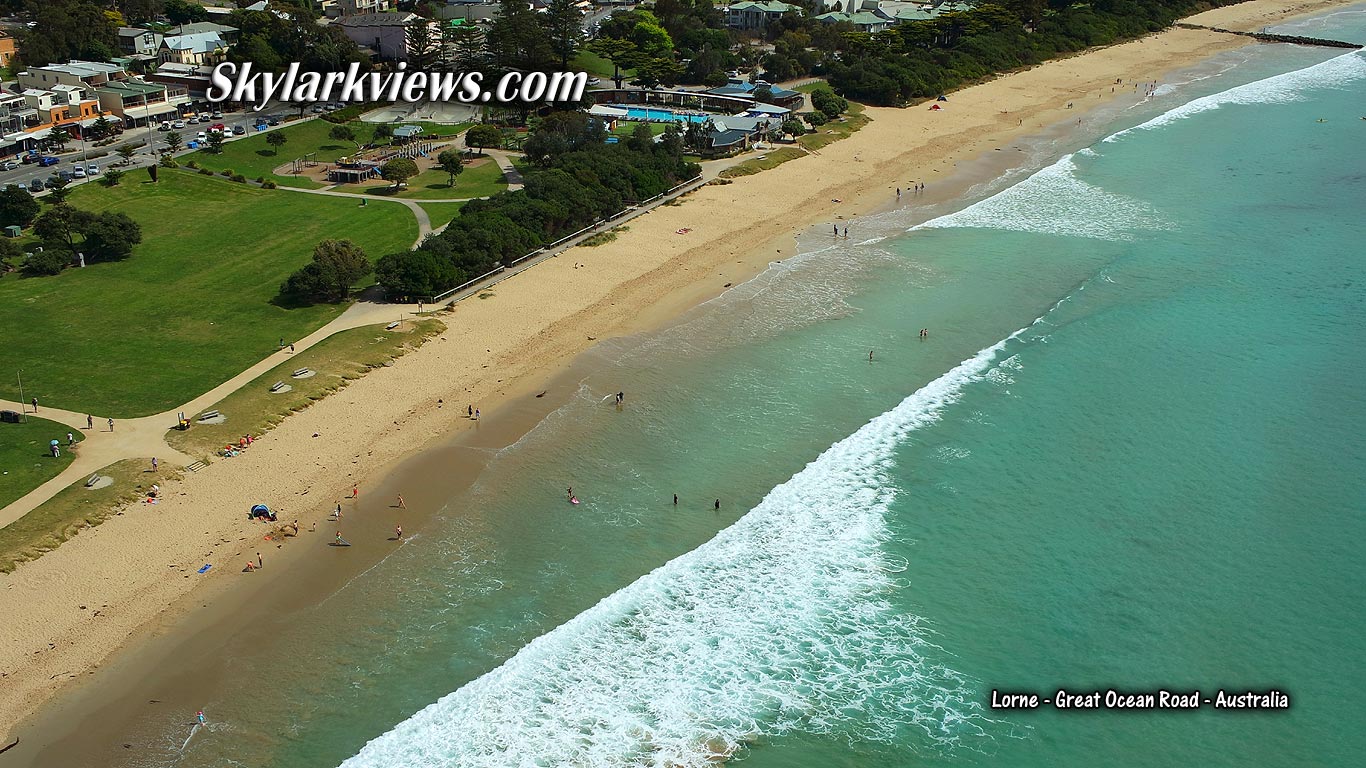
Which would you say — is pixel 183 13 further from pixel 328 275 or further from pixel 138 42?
pixel 328 275

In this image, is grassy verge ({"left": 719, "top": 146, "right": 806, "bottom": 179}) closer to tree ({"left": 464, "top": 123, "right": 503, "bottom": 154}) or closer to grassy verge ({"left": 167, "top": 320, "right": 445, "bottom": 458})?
tree ({"left": 464, "top": 123, "right": 503, "bottom": 154})

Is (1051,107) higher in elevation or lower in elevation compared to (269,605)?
higher

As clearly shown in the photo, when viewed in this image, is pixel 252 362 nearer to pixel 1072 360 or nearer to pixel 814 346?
pixel 814 346

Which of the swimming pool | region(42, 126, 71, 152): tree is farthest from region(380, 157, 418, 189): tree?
region(42, 126, 71, 152): tree

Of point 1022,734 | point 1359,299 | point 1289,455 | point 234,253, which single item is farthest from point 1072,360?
point 234,253

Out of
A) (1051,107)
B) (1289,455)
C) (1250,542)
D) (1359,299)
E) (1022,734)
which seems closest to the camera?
(1022,734)
